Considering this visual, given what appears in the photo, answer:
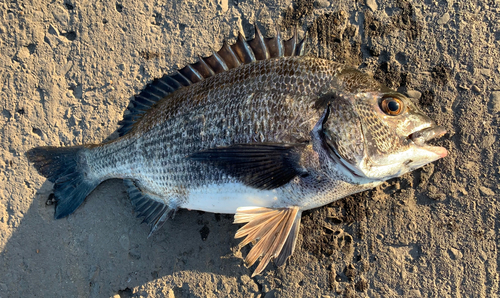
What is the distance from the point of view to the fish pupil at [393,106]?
181 centimetres

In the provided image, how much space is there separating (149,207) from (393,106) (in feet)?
6.59

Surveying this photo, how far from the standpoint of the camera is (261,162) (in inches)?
74.8

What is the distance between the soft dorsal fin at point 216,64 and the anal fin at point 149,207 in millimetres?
514

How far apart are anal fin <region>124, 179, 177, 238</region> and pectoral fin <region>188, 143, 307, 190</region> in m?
0.71

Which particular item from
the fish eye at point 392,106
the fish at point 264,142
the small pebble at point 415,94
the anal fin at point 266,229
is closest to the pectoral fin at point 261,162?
the fish at point 264,142

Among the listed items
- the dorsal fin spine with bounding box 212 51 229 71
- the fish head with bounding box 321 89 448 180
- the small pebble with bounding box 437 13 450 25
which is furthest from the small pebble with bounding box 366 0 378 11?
the dorsal fin spine with bounding box 212 51 229 71

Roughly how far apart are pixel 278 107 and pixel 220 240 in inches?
50.8

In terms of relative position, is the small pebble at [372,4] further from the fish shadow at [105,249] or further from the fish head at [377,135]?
the fish shadow at [105,249]

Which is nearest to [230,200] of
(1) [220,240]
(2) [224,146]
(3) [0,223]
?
(2) [224,146]

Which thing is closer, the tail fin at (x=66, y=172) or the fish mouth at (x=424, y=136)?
the fish mouth at (x=424, y=136)

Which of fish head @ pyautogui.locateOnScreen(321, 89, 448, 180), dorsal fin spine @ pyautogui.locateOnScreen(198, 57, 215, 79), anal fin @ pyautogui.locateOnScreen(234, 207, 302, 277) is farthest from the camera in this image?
dorsal fin spine @ pyautogui.locateOnScreen(198, 57, 215, 79)

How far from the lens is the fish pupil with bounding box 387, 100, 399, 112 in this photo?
5.95ft

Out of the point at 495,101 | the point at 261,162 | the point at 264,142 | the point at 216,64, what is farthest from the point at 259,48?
the point at 495,101

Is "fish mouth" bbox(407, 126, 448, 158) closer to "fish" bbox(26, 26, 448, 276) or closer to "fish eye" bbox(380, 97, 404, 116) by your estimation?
"fish" bbox(26, 26, 448, 276)
